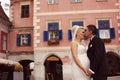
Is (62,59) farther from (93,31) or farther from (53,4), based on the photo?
(93,31)

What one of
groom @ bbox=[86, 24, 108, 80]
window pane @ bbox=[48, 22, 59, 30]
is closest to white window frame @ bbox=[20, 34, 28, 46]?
window pane @ bbox=[48, 22, 59, 30]

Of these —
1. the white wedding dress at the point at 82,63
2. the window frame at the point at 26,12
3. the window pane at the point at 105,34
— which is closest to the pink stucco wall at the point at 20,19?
the window frame at the point at 26,12

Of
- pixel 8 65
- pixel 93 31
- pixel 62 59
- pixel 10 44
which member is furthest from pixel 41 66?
pixel 93 31

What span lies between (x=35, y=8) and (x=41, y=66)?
5007 millimetres

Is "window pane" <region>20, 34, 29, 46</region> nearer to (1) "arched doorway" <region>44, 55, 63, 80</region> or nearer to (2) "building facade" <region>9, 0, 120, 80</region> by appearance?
(2) "building facade" <region>9, 0, 120, 80</region>

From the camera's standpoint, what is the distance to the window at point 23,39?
2790 cm

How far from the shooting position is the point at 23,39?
28094 millimetres

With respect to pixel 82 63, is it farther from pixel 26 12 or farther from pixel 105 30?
pixel 26 12

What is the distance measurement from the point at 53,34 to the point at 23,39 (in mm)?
3636

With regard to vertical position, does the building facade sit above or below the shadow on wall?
above

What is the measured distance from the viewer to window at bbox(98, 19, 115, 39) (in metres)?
24.8

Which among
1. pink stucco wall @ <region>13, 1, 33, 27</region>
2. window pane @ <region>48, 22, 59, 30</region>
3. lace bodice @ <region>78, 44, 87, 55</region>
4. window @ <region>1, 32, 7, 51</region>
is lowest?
lace bodice @ <region>78, 44, 87, 55</region>

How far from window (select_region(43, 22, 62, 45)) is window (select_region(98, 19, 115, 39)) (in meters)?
3.36

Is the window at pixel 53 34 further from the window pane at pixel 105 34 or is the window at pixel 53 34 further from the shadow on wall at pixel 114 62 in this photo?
the shadow on wall at pixel 114 62
